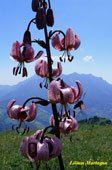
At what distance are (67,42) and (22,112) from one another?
0.59 m

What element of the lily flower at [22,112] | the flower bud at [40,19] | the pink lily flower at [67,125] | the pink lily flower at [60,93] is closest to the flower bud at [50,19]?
the flower bud at [40,19]

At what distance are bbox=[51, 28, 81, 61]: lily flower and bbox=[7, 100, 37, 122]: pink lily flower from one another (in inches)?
17.8

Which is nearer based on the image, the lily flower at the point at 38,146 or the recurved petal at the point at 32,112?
the lily flower at the point at 38,146

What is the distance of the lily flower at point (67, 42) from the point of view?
1.69 meters

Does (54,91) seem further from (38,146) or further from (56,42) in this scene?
(56,42)

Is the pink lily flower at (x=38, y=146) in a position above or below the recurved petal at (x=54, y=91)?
below

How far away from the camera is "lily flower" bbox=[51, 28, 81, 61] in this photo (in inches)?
66.6

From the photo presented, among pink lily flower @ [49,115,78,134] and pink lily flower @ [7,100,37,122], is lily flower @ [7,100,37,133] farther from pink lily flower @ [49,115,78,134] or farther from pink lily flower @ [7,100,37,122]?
pink lily flower @ [49,115,78,134]

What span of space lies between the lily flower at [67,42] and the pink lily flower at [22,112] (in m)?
0.45

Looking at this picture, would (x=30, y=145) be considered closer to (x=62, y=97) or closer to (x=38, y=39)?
→ (x=62, y=97)

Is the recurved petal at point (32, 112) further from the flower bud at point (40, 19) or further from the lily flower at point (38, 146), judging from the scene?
the flower bud at point (40, 19)

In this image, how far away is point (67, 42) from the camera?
67.9 inches

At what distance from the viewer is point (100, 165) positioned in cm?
439

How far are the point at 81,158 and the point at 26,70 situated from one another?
3.90 m
